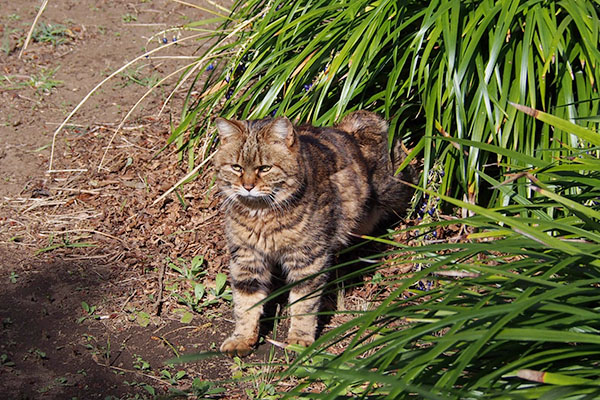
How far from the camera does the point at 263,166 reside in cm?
357

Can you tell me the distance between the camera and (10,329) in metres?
A: 3.68

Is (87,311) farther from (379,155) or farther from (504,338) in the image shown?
(504,338)

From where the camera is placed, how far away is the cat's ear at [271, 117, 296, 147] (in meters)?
3.48

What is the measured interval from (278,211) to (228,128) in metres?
0.49

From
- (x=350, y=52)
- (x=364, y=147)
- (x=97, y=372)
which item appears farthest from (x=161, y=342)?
(x=350, y=52)

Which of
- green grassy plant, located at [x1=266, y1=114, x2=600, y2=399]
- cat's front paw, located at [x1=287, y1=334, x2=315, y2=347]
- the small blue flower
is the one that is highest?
the small blue flower

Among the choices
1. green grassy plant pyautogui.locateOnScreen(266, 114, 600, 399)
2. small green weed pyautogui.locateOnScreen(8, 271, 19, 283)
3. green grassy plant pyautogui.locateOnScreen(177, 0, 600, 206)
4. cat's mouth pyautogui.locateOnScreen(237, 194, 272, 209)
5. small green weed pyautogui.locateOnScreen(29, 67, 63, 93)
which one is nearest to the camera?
green grassy plant pyautogui.locateOnScreen(266, 114, 600, 399)

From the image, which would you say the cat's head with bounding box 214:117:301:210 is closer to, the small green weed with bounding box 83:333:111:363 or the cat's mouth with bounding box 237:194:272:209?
the cat's mouth with bounding box 237:194:272:209

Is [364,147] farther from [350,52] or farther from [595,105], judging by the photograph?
[595,105]

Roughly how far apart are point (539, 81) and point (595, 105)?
1.01 feet

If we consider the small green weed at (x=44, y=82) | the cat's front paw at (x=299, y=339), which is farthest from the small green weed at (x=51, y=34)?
the cat's front paw at (x=299, y=339)

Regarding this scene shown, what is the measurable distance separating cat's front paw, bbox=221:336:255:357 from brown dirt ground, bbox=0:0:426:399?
58 mm

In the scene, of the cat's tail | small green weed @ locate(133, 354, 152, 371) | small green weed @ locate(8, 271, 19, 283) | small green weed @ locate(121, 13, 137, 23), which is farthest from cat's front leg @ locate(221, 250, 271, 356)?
small green weed @ locate(121, 13, 137, 23)

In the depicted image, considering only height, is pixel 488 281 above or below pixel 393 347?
above
